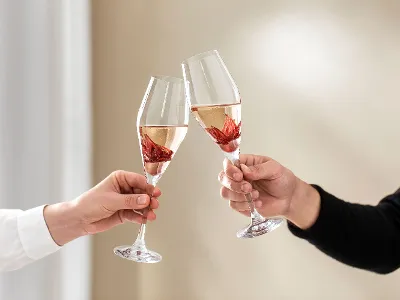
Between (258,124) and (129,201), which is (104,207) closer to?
(129,201)

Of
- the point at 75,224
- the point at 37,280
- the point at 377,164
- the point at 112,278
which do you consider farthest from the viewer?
the point at 112,278

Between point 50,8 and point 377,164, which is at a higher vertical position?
point 50,8

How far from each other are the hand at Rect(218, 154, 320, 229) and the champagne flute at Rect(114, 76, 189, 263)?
177mm

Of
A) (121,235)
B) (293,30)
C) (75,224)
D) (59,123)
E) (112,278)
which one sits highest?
(293,30)

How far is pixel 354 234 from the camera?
140 cm

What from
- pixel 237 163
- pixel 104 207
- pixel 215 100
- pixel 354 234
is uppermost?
pixel 215 100

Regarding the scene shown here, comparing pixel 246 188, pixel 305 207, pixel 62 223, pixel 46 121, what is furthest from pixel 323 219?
→ pixel 46 121

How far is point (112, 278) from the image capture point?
2002 mm

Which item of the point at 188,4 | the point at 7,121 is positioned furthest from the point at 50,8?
the point at 188,4

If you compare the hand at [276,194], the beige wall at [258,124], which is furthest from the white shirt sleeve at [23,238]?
the beige wall at [258,124]

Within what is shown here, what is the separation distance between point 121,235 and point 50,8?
0.85 metres

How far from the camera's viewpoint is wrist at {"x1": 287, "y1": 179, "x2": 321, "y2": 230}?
1.35m

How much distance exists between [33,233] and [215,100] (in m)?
0.54

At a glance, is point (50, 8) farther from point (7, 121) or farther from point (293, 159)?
point (293, 159)
